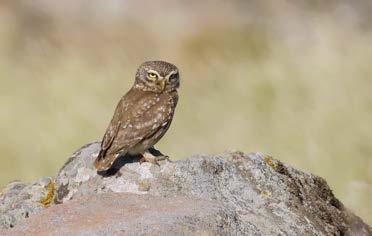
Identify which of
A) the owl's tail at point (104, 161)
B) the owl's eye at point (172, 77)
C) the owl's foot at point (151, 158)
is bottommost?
the owl's tail at point (104, 161)

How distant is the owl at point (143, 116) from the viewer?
12.0m

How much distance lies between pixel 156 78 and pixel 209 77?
37.5 feet

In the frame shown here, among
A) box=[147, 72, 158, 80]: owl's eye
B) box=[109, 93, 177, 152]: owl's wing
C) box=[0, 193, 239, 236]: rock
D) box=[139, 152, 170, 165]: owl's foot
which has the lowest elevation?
box=[0, 193, 239, 236]: rock

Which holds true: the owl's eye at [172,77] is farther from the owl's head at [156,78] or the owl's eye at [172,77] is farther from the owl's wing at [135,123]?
the owl's wing at [135,123]

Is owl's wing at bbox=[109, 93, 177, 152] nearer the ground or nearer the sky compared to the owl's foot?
nearer the sky

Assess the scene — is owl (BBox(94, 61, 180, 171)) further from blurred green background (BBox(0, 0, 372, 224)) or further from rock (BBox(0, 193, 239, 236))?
blurred green background (BBox(0, 0, 372, 224))

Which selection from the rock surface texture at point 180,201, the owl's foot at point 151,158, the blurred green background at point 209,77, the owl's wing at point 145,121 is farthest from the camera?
the blurred green background at point 209,77

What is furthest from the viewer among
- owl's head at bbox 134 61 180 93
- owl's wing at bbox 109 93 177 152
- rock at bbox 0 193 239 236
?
owl's head at bbox 134 61 180 93

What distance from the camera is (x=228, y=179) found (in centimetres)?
1177

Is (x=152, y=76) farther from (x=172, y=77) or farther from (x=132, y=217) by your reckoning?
(x=132, y=217)

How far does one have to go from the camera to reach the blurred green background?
21.9 metres

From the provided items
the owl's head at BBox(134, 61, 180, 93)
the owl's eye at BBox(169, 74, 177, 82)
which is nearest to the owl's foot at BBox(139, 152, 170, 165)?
the owl's head at BBox(134, 61, 180, 93)

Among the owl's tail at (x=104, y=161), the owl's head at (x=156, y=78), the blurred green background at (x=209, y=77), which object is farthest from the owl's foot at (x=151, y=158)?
the blurred green background at (x=209, y=77)

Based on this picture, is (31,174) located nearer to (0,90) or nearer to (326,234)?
(0,90)
